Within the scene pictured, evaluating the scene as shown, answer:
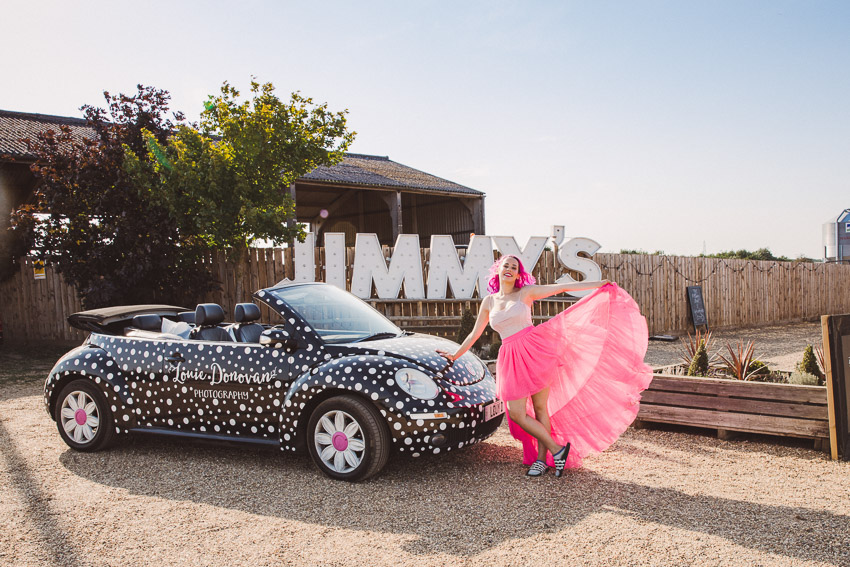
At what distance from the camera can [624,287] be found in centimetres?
1738

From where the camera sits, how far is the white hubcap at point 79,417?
242 inches

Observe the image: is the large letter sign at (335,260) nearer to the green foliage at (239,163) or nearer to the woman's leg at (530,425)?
the green foliage at (239,163)

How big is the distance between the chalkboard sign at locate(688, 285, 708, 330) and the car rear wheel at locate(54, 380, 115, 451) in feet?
55.2

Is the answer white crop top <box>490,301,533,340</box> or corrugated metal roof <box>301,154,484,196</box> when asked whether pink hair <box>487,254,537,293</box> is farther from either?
corrugated metal roof <box>301,154,484,196</box>

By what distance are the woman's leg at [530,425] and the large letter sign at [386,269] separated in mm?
9512

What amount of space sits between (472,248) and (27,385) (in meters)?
9.55

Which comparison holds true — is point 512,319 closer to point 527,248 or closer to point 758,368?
point 758,368

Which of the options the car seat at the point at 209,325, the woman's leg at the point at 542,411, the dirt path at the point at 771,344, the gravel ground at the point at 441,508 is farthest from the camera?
the dirt path at the point at 771,344

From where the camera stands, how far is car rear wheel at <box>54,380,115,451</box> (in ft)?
20.0

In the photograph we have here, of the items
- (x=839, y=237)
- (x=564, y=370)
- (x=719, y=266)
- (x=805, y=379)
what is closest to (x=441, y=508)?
(x=564, y=370)

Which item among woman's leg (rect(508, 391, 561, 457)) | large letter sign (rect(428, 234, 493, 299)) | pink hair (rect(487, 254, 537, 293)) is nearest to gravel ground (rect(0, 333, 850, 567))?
woman's leg (rect(508, 391, 561, 457))

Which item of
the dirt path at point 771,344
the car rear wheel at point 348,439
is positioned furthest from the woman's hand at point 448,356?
the dirt path at point 771,344

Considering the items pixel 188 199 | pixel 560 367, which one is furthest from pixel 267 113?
pixel 560 367

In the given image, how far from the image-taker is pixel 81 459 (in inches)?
237
